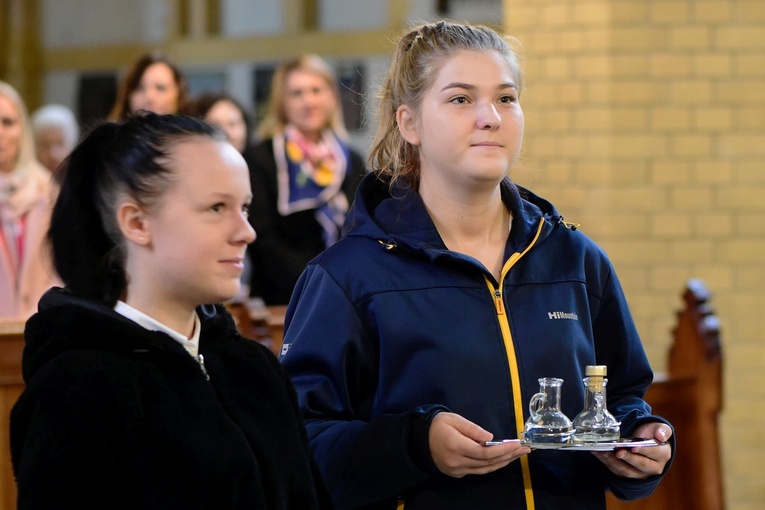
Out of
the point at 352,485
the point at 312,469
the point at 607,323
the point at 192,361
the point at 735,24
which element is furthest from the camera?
the point at 735,24

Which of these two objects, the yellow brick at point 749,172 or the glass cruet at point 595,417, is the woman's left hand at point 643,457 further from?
the yellow brick at point 749,172

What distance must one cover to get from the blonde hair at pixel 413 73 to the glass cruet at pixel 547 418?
554 millimetres

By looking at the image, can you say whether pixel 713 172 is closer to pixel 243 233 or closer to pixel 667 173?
pixel 667 173

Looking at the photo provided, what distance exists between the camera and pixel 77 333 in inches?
66.1

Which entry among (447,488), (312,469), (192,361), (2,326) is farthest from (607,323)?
(2,326)

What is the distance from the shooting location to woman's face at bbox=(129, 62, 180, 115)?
5.32 metres

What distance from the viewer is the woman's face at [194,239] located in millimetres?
1778

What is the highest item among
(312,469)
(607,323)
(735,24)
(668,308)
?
(735,24)

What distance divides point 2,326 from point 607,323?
2.15 meters

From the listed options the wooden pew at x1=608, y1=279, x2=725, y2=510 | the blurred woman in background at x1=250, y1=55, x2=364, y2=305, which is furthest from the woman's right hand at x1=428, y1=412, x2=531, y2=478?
the blurred woman in background at x1=250, y1=55, x2=364, y2=305

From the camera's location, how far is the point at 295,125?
17.6 ft

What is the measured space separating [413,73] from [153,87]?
3.20m

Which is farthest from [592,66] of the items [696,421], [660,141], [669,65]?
[696,421]

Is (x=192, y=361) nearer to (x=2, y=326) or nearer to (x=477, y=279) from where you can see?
(x=477, y=279)
